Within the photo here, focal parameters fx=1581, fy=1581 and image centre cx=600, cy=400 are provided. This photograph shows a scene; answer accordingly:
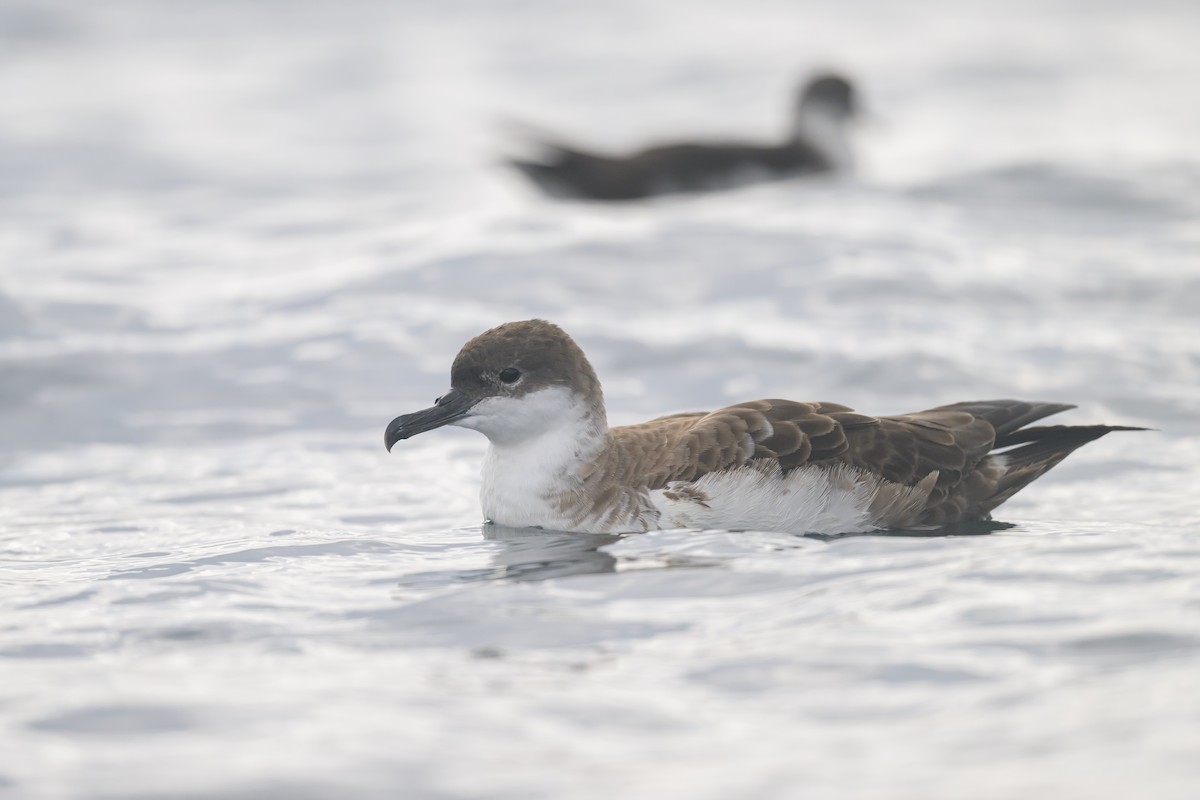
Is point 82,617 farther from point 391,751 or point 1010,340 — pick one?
point 1010,340

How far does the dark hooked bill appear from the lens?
7.37 meters

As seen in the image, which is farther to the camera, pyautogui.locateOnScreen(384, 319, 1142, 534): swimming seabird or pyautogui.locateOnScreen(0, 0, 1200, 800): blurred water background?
pyautogui.locateOnScreen(384, 319, 1142, 534): swimming seabird

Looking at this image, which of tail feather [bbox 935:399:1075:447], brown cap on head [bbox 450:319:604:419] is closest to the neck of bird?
brown cap on head [bbox 450:319:604:419]

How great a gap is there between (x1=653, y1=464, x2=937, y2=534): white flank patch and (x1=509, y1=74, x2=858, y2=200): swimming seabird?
30.0 ft

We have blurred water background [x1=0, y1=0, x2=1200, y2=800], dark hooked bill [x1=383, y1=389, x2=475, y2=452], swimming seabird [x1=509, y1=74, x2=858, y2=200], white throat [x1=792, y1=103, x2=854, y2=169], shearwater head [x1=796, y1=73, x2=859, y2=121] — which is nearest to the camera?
blurred water background [x1=0, y1=0, x2=1200, y2=800]

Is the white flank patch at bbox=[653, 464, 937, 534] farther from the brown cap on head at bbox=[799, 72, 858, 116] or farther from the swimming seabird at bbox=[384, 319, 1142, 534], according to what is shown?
the brown cap on head at bbox=[799, 72, 858, 116]

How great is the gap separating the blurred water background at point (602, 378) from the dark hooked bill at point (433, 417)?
55 centimetres

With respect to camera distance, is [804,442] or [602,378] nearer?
[804,442]

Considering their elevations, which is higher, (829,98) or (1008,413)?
(829,98)

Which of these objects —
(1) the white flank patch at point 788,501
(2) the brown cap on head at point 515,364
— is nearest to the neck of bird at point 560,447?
(2) the brown cap on head at point 515,364

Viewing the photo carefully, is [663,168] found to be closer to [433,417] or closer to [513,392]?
[513,392]

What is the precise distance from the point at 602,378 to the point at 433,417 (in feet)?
13.1

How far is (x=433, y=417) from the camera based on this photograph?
7.38 m

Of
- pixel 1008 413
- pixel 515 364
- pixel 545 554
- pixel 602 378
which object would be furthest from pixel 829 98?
pixel 545 554
